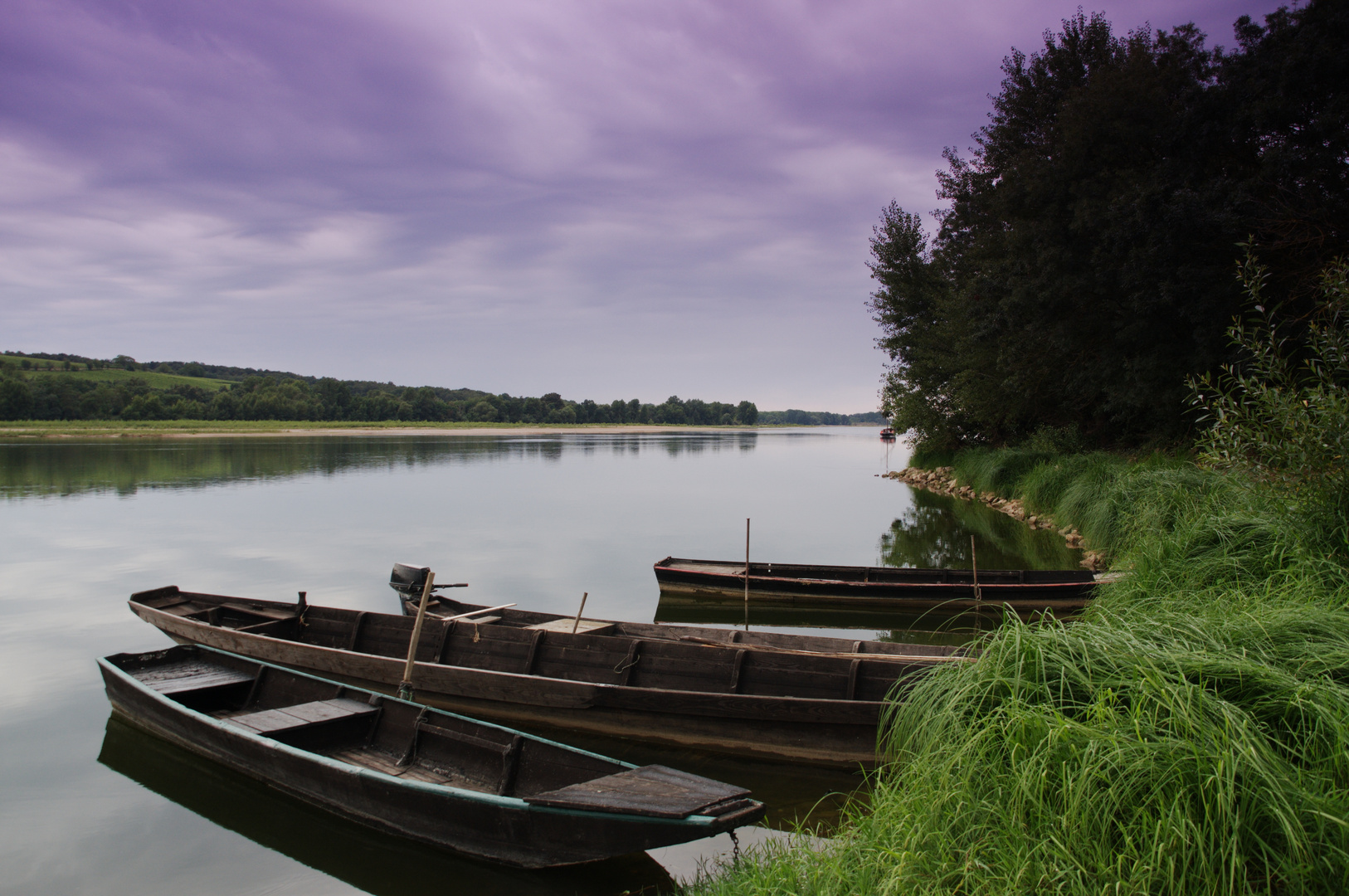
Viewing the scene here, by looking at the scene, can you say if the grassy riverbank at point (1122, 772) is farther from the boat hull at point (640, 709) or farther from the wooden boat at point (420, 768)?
the boat hull at point (640, 709)

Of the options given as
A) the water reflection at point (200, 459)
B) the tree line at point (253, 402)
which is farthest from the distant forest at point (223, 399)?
the water reflection at point (200, 459)

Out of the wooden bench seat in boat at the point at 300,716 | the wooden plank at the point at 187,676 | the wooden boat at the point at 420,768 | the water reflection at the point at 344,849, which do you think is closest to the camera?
the wooden boat at the point at 420,768

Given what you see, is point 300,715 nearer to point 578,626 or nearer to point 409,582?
point 578,626

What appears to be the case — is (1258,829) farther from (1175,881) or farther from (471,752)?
(471,752)

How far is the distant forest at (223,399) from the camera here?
284 feet

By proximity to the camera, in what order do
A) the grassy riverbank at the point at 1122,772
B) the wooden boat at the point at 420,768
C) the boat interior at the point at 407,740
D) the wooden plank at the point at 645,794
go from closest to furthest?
the grassy riverbank at the point at 1122,772, the wooden plank at the point at 645,794, the wooden boat at the point at 420,768, the boat interior at the point at 407,740

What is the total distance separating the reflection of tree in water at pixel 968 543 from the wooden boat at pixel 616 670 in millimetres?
8811

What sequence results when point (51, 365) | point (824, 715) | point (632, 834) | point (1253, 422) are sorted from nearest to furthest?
point (632, 834), point (824, 715), point (1253, 422), point (51, 365)

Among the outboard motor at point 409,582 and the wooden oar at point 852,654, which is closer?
the wooden oar at point 852,654

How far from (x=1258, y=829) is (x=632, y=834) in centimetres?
311

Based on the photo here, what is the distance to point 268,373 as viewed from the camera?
15700cm

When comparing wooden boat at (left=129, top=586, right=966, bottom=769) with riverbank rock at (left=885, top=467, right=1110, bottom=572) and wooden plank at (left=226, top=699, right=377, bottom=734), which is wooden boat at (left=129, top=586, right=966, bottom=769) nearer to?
wooden plank at (left=226, top=699, right=377, bottom=734)

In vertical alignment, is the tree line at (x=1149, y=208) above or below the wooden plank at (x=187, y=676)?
above

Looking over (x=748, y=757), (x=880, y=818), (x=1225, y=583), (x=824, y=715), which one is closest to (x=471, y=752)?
(x=748, y=757)
